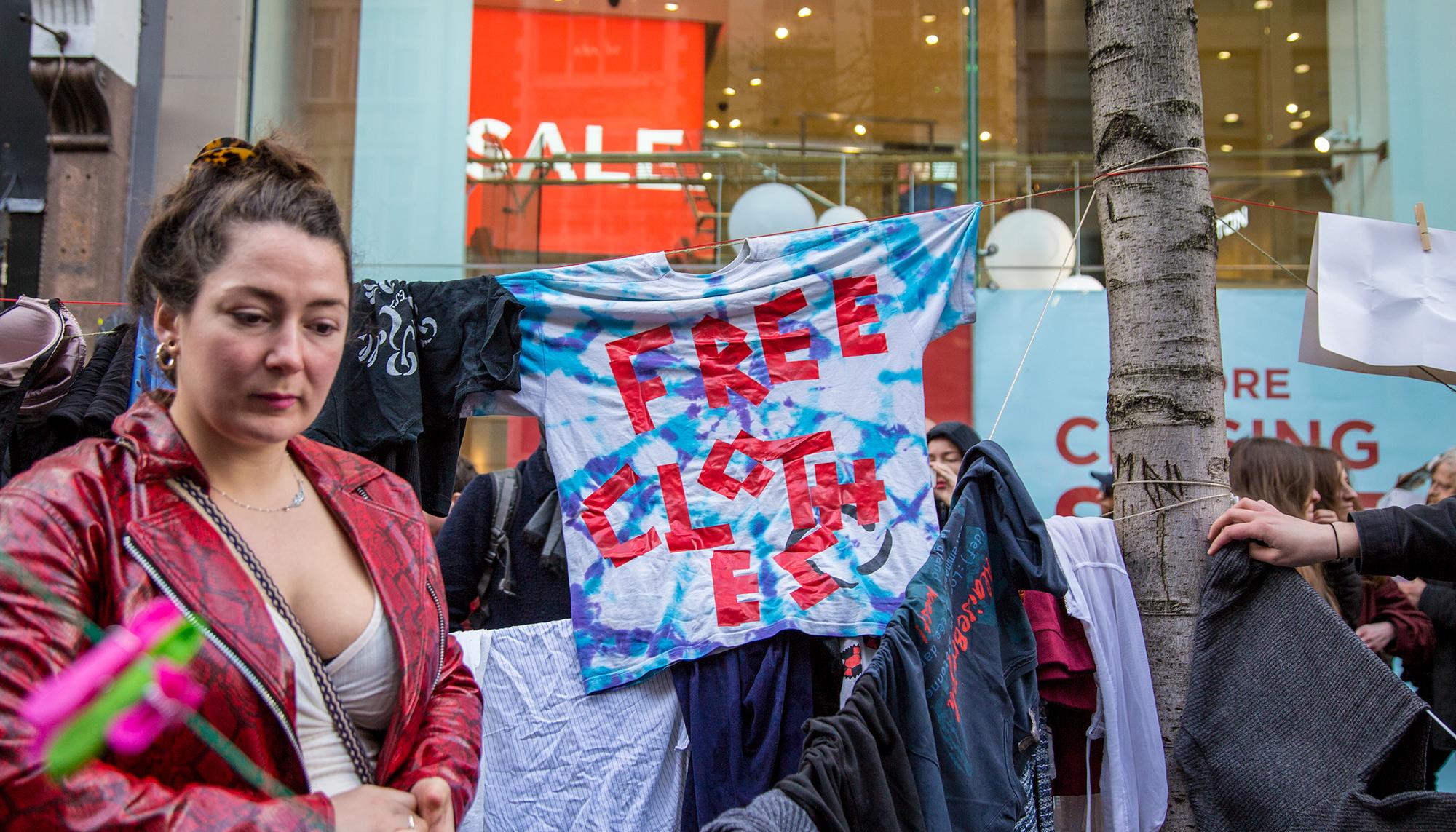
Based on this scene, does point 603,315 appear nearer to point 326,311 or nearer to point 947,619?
point 947,619

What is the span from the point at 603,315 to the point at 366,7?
4.60 meters

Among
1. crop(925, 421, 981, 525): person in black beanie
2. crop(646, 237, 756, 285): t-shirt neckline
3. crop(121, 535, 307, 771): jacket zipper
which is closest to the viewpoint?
crop(121, 535, 307, 771): jacket zipper

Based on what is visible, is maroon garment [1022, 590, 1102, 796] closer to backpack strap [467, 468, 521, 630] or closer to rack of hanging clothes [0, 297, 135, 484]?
backpack strap [467, 468, 521, 630]

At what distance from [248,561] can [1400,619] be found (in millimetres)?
3964

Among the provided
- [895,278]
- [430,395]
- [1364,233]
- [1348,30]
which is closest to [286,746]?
[430,395]

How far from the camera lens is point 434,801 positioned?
1368 mm

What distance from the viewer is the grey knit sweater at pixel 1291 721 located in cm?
196

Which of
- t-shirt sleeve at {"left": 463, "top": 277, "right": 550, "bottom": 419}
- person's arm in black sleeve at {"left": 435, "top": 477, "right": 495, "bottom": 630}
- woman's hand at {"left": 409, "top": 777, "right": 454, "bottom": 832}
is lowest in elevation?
woman's hand at {"left": 409, "top": 777, "right": 454, "bottom": 832}

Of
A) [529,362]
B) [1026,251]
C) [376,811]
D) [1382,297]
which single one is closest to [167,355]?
[376,811]

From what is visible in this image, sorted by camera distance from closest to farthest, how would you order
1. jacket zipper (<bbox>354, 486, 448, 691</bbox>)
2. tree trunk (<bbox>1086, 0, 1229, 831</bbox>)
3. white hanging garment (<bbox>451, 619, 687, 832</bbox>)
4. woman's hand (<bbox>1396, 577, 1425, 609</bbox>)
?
1. jacket zipper (<bbox>354, 486, 448, 691</bbox>)
2. tree trunk (<bbox>1086, 0, 1229, 831</bbox>)
3. white hanging garment (<bbox>451, 619, 687, 832</bbox>)
4. woman's hand (<bbox>1396, 577, 1425, 609</bbox>)

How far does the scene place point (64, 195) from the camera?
6301mm

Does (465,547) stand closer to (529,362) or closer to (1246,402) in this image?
(529,362)

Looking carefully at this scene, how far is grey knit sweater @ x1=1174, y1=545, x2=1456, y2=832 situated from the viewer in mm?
1955

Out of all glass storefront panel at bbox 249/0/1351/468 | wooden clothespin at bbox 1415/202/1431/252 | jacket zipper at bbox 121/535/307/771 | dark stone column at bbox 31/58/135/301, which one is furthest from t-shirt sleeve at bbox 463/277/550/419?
dark stone column at bbox 31/58/135/301
